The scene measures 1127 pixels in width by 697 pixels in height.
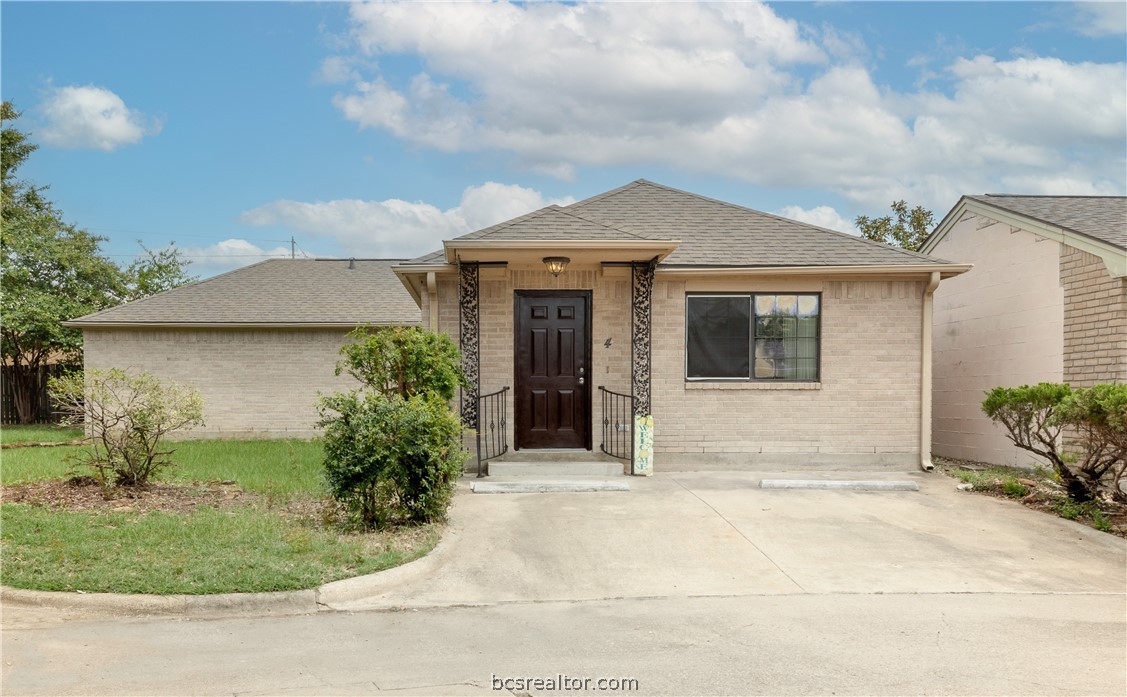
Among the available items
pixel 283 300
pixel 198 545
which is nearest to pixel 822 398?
pixel 198 545

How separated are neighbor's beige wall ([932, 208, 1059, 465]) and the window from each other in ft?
11.7

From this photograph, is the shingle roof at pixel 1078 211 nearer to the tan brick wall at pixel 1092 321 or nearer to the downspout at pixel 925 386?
the tan brick wall at pixel 1092 321

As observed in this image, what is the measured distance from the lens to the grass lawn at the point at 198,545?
219 inches

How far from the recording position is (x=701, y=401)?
11391mm

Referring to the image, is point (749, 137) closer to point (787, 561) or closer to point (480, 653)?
point (787, 561)

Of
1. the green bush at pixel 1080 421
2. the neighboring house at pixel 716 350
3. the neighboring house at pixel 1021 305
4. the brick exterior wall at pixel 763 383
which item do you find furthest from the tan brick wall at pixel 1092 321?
the brick exterior wall at pixel 763 383

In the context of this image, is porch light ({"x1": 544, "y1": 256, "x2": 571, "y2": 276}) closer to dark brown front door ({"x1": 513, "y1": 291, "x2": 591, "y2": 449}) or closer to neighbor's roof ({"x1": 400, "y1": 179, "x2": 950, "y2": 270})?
neighbor's roof ({"x1": 400, "y1": 179, "x2": 950, "y2": 270})

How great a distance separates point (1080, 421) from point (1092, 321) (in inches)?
125

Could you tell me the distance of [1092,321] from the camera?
1074 cm

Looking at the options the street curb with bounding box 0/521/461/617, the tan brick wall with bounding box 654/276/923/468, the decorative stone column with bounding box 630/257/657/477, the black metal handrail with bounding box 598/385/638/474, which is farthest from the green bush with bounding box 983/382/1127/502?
the street curb with bounding box 0/521/461/617

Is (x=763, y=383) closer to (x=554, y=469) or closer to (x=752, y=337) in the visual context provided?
(x=752, y=337)

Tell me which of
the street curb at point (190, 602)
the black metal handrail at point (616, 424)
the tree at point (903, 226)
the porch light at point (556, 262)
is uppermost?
the tree at point (903, 226)

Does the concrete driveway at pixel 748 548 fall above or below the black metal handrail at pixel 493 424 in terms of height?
below

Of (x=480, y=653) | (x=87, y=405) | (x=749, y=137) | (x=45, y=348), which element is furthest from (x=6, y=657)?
(x=45, y=348)
